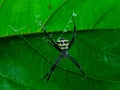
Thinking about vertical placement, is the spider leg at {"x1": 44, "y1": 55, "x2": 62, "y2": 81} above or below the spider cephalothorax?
below

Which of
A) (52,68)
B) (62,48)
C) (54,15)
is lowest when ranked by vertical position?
(52,68)

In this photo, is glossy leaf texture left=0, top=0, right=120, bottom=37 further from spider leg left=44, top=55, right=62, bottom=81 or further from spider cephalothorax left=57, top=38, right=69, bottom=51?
spider leg left=44, top=55, right=62, bottom=81

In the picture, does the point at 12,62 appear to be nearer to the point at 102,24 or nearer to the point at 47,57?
the point at 47,57

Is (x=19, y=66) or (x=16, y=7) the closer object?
(x=16, y=7)

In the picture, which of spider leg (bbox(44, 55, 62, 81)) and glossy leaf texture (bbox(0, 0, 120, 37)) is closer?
glossy leaf texture (bbox(0, 0, 120, 37))

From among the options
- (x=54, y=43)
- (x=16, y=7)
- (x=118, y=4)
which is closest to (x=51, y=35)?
(x=54, y=43)

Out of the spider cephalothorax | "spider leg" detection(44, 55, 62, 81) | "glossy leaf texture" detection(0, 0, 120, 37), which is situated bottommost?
"spider leg" detection(44, 55, 62, 81)

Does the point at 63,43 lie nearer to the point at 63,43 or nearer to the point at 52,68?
the point at 63,43

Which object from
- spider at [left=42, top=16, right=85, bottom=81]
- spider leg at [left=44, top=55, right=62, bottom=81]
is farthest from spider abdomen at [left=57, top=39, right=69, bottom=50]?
spider leg at [left=44, top=55, right=62, bottom=81]

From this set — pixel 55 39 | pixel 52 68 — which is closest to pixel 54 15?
pixel 55 39
